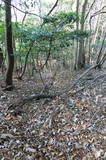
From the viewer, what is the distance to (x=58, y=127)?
438cm

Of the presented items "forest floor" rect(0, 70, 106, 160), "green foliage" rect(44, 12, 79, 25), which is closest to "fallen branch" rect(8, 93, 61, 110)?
"forest floor" rect(0, 70, 106, 160)

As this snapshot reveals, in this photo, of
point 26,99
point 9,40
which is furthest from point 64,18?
point 26,99

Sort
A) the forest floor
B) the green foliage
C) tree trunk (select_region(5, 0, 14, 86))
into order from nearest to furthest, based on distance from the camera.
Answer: the forest floor → the green foliage → tree trunk (select_region(5, 0, 14, 86))

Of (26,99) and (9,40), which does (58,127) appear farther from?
(9,40)

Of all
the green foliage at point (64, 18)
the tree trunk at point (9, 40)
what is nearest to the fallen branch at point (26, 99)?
the tree trunk at point (9, 40)

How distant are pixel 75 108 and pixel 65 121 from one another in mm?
594

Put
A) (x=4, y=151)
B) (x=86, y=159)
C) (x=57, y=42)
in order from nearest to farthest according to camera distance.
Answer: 1. (x=86, y=159)
2. (x=4, y=151)
3. (x=57, y=42)

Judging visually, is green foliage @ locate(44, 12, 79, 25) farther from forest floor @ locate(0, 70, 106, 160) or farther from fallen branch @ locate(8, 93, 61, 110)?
fallen branch @ locate(8, 93, 61, 110)

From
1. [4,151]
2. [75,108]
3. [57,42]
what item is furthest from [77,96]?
[4,151]

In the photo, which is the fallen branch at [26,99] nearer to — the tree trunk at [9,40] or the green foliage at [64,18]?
the tree trunk at [9,40]

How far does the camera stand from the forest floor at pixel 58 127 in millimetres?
3529

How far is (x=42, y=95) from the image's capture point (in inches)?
240

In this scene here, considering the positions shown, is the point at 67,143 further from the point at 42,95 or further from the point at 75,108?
the point at 42,95

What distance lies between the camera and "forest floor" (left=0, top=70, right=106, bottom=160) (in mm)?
3529
